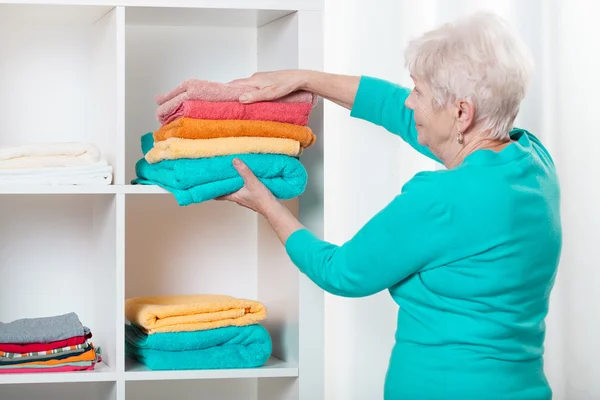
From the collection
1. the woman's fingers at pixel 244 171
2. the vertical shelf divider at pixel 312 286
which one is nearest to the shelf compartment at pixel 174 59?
the vertical shelf divider at pixel 312 286

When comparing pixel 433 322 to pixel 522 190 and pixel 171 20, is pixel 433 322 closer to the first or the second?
pixel 522 190

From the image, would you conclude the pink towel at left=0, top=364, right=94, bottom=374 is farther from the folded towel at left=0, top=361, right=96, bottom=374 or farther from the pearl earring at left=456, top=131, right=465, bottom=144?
the pearl earring at left=456, top=131, right=465, bottom=144

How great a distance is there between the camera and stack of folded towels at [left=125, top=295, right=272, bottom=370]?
1693 millimetres

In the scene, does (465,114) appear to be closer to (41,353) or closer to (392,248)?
(392,248)

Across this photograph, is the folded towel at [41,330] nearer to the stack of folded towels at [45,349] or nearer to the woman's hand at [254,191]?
the stack of folded towels at [45,349]

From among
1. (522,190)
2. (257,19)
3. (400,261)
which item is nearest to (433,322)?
(400,261)

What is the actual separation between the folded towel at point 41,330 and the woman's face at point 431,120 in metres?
0.81

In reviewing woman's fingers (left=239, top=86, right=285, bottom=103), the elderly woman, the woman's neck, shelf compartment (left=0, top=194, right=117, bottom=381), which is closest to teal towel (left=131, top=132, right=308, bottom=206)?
woman's fingers (left=239, top=86, right=285, bottom=103)

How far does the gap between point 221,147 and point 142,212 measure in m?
0.56

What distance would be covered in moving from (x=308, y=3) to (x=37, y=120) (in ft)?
2.43

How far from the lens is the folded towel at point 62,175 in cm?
165

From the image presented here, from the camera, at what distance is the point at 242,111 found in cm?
162

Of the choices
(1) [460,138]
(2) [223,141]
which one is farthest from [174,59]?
(1) [460,138]

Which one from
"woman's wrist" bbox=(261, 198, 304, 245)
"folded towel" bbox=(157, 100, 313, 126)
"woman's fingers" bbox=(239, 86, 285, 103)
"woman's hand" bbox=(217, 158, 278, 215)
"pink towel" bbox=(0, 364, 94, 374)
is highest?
"woman's fingers" bbox=(239, 86, 285, 103)
